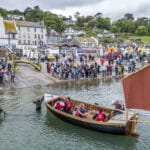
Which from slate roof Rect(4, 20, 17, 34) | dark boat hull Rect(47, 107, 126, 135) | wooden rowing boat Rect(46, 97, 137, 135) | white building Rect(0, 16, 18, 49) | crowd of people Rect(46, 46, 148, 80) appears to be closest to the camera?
wooden rowing boat Rect(46, 97, 137, 135)

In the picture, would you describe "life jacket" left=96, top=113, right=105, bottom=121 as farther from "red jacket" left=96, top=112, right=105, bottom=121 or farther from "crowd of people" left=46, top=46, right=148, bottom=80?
"crowd of people" left=46, top=46, right=148, bottom=80

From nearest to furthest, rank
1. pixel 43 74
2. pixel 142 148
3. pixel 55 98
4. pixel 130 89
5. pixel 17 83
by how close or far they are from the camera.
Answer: pixel 130 89, pixel 142 148, pixel 55 98, pixel 17 83, pixel 43 74

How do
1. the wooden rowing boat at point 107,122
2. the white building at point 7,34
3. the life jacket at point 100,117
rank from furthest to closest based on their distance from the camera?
the white building at point 7,34 < the life jacket at point 100,117 < the wooden rowing boat at point 107,122

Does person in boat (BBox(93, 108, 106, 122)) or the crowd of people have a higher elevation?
the crowd of people

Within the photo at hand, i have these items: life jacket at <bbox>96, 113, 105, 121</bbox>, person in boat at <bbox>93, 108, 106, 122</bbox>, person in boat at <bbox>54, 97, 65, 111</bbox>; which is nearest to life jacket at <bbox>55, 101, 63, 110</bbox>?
person in boat at <bbox>54, 97, 65, 111</bbox>

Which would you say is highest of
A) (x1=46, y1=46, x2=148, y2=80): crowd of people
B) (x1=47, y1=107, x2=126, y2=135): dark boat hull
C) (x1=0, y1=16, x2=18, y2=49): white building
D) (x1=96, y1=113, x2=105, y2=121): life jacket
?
(x1=0, y1=16, x2=18, y2=49): white building

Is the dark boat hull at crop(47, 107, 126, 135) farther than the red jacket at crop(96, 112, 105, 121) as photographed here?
No

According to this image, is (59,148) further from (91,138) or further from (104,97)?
(104,97)

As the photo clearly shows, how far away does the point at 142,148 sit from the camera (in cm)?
2503

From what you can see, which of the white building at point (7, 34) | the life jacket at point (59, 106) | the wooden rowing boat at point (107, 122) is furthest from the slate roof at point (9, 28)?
the wooden rowing boat at point (107, 122)

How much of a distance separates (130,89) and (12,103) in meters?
18.7

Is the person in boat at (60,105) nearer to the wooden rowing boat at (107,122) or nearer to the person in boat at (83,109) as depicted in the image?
the wooden rowing boat at (107,122)

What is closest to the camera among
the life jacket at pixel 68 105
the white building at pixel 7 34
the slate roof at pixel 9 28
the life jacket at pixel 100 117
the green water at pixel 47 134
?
the green water at pixel 47 134

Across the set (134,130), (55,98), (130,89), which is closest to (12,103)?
(55,98)
